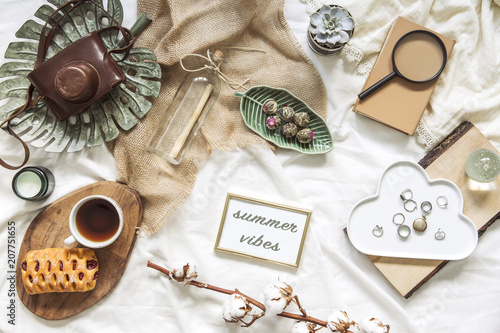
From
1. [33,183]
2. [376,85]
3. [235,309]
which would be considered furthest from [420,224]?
[33,183]

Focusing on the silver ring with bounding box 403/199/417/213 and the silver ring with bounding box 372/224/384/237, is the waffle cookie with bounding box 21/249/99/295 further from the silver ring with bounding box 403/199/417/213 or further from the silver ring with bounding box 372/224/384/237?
the silver ring with bounding box 403/199/417/213

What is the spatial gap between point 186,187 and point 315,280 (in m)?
0.51

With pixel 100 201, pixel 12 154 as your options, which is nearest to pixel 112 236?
pixel 100 201

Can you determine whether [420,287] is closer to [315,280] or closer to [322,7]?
[315,280]

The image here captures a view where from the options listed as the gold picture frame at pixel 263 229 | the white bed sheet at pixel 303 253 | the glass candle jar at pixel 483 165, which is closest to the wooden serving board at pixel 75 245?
the white bed sheet at pixel 303 253

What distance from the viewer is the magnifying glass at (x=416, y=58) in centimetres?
114

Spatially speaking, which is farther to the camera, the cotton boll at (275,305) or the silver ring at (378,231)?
the silver ring at (378,231)

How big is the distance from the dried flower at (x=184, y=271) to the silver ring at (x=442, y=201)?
2.55 ft

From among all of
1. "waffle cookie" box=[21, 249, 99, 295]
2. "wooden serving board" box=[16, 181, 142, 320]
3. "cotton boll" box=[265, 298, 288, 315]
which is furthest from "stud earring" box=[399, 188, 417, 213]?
"waffle cookie" box=[21, 249, 99, 295]

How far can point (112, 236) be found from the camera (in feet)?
3.59

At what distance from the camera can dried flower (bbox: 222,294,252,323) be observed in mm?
1051

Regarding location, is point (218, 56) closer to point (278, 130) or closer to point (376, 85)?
point (278, 130)

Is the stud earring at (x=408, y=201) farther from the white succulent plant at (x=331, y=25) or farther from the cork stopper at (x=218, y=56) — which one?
the cork stopper at (x=218, y=56)

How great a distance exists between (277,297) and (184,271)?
282mm
